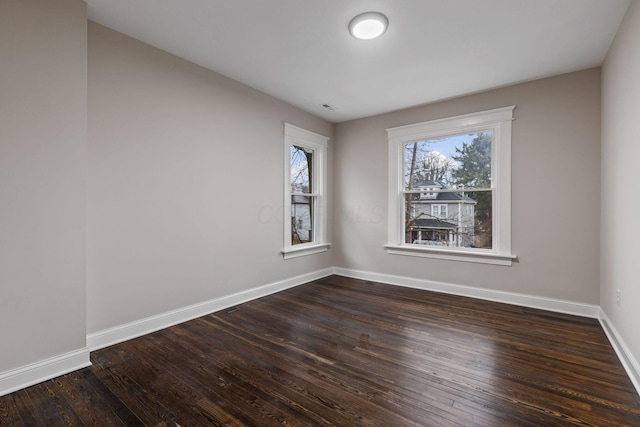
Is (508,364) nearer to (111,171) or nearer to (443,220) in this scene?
(443,220)

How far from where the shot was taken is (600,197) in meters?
2.99

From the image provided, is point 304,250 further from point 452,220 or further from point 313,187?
point 452,220

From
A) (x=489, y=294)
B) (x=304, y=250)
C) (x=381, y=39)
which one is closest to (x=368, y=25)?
(x=381, y=39)

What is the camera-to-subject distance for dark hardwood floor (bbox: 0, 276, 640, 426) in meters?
1.61

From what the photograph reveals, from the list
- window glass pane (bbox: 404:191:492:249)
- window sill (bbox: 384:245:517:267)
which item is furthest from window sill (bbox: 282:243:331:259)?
window glass pane (bbox: 404:191:492:249)

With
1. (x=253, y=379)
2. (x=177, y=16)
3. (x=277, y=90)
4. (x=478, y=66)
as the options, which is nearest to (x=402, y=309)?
(x=253, y=379)

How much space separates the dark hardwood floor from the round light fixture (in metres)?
2.59

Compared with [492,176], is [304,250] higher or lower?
lower

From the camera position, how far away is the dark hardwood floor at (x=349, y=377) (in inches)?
63.5

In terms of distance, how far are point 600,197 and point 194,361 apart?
409 cm

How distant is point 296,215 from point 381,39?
2615 millimetres

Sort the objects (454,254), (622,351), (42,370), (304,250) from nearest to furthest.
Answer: (42,370)
(622,351)
(454,254)
(304,250)

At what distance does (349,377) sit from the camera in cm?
198

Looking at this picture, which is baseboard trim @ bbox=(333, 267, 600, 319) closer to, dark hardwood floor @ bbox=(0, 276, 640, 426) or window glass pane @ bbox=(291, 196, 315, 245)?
dark hardwood floor @ bbox=(0, 276, 640, 426)
